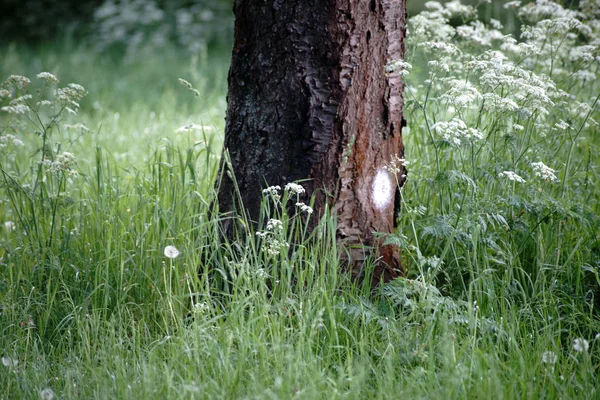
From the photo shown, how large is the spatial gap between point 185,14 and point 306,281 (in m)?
11.1

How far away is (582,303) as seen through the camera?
2873 mm

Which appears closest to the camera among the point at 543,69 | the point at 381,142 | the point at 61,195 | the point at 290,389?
the point at 290,389

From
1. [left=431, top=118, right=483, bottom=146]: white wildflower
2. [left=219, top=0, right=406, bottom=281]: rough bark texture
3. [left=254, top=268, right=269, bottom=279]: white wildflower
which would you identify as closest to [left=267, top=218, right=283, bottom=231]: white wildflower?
[left=254, top=268, right=269, bottom=279]: white wildflower

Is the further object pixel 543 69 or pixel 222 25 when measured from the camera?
pixel 222 25

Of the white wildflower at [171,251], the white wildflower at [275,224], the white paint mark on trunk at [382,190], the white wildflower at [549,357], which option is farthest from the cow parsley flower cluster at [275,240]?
the white wildflower at [549,357]

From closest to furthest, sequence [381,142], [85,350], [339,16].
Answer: [85,350] → [339,16] → [381,142]

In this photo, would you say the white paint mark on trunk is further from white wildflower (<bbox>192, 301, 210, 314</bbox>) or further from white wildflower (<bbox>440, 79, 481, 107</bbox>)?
white wildflower (<bbox>192, 301, 210, 314</bbox>)

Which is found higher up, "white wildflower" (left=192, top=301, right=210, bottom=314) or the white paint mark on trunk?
the white paint mark on trunk

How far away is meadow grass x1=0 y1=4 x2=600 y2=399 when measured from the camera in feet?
7.57

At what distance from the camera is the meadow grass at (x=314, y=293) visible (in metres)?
2.31

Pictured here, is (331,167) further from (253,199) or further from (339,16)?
(339,16)

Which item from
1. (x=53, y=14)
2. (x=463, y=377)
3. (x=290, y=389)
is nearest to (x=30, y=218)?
(x=290, y=389)

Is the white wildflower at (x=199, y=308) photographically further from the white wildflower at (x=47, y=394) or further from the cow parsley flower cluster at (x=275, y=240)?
the white wildflower at (x=47, y=394)

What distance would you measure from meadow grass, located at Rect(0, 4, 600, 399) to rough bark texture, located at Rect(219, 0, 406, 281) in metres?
0.15
